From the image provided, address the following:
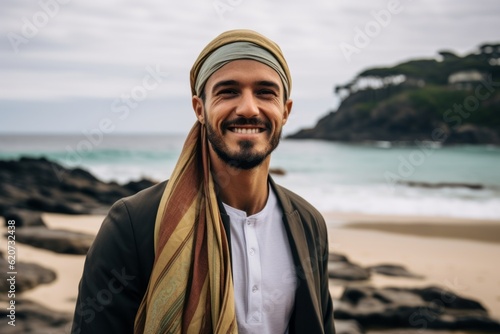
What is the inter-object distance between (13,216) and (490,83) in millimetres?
66012

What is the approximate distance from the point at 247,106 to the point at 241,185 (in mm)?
316

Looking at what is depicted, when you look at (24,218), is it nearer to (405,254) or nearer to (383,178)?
(405,254)

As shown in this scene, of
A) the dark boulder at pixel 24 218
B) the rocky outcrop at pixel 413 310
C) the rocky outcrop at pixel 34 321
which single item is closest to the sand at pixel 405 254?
the dark boulder at pixel 24 218

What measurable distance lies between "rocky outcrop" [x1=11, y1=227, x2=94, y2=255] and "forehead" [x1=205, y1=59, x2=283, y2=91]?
Answer: 682 cm

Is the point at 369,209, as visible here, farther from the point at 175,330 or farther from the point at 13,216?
the point at 175,330

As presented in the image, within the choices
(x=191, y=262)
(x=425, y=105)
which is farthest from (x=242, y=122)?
(x=425, y=105)

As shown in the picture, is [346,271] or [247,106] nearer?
[247,106]

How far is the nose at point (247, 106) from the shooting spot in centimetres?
171

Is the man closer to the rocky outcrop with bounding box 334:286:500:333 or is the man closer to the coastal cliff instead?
the rocky outcrop with bounding box 334:286:500:333

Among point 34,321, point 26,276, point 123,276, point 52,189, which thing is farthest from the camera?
point 52,189

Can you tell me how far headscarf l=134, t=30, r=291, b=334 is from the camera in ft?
5.24

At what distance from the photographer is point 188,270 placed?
165 centimetres

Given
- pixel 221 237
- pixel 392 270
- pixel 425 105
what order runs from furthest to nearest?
pixel 425 105
pixel 392 270
pixel 221 237

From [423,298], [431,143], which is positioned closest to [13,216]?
[423,298]
